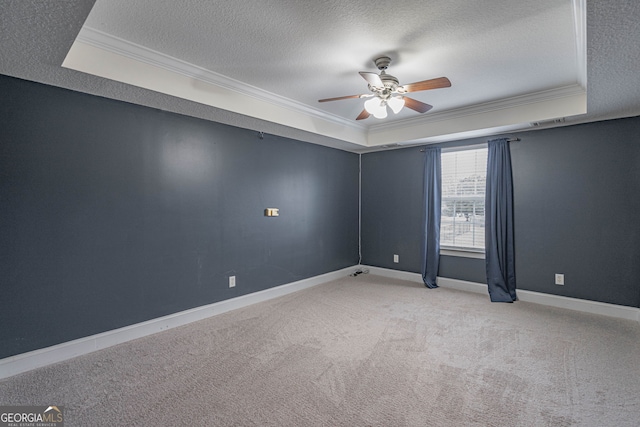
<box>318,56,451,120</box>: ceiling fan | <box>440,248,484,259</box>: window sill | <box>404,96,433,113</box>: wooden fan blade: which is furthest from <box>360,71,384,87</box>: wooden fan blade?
<box>440,248,484,259</box>: window sill

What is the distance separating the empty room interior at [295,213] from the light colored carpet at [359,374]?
0.07 ft

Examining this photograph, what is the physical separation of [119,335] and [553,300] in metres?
4.93

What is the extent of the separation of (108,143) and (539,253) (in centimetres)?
509

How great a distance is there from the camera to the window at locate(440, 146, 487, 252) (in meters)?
4.59

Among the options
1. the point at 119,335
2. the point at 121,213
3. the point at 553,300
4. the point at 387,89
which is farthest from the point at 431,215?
the point at 119,335

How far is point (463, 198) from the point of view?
4.75 m

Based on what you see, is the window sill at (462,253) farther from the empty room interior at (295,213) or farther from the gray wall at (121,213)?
the gray wall at (121,213)

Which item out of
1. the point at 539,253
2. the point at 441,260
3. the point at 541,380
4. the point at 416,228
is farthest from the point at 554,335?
the point at 416,228

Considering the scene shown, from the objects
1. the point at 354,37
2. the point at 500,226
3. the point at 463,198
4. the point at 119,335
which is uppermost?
the point at 354,37

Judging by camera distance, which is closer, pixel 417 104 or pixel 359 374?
pixel 359 374

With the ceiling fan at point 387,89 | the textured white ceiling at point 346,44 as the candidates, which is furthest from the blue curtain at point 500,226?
the ceiling fan at point 387,89

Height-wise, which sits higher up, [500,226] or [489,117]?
[489,117]

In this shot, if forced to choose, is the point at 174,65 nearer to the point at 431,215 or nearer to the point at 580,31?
the point at 580,31

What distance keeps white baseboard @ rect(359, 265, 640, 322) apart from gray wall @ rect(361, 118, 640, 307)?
64 mm
